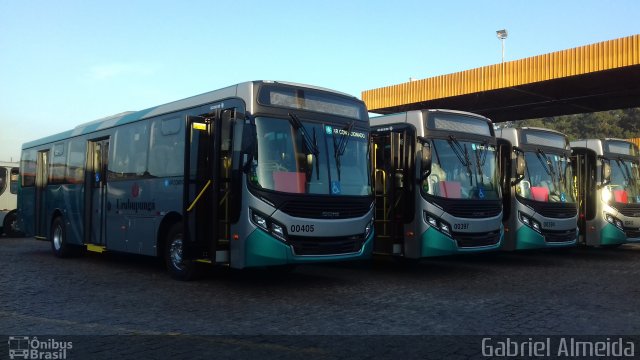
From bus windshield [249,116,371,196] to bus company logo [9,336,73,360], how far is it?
11.4 ft

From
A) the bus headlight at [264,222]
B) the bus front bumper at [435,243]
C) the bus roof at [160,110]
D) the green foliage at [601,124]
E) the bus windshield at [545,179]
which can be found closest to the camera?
the bus headlight at [264,222]

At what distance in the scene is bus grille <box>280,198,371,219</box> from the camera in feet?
27.9

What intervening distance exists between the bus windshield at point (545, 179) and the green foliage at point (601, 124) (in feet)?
175

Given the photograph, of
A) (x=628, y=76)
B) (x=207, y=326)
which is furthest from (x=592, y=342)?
(x=628, y=76)

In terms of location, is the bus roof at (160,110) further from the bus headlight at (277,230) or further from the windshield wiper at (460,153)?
the windshield wiper at (460,153)

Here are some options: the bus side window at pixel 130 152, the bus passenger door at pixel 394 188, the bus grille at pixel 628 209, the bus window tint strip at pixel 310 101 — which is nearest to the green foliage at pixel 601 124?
the bus grille at pixel 628 209

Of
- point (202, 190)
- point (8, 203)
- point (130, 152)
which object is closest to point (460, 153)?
point (202, 190)

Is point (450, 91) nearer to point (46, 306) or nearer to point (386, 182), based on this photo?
point (386, 182)

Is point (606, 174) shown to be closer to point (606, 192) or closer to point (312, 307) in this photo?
point (606, 192)

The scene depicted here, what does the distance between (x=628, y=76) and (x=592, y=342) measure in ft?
63.1

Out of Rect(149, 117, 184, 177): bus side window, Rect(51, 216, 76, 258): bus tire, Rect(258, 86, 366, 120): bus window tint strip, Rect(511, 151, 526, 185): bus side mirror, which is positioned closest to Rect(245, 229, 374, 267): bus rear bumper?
Rect(258, 86, 366, 120): bus window tint strip

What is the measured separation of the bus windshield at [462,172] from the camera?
1087 cm

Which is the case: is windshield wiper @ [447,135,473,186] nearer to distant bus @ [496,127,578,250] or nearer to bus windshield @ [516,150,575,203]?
distant bus @ [496,127,578,250]

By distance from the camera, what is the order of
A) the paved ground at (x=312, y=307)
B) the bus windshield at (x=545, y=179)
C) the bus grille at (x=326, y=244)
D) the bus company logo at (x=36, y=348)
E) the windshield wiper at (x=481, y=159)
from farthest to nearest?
1. the bus windshield at (x=545, y=179)
2. the windshield wiper at (x=481, y=159)
3. the bus grille at (x=326, y=244)
4. the paved ground at (x=312, y=307)
5. the bus company logo at (x=36, y=348)
